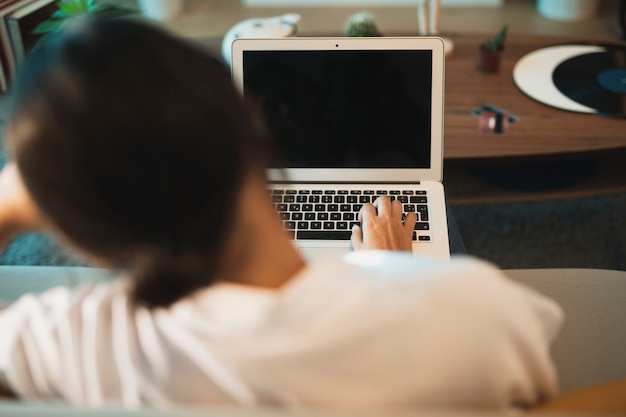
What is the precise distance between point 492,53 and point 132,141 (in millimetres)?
1484

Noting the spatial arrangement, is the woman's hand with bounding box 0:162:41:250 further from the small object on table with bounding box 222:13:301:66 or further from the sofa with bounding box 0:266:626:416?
the small object on table with bounding box 222:13:301:66

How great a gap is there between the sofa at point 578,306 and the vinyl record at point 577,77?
2.02ft

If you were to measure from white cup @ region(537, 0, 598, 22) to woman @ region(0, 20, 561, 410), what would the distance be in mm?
2906

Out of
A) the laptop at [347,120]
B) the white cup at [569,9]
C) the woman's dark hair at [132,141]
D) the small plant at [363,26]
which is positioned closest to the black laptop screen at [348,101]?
the laptop at [347,120]

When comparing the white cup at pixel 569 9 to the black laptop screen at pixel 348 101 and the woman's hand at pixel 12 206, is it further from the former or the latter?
the woman's hand at pixel 12 206

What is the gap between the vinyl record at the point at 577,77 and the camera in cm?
168

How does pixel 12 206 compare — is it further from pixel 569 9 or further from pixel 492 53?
pixel 569 9

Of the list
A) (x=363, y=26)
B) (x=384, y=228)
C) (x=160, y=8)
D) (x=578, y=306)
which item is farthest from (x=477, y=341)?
(x=160, y=8)

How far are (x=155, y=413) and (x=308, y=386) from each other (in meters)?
0.14

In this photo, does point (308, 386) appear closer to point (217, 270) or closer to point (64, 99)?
point (217, 270)

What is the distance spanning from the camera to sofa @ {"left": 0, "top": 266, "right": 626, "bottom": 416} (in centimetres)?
107

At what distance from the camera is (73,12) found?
1.94m

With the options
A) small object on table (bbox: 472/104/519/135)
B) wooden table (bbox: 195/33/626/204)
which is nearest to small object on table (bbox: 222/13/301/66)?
wooden table (bbox: 195/33/626/204)

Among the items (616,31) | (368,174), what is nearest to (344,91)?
(368,174)
